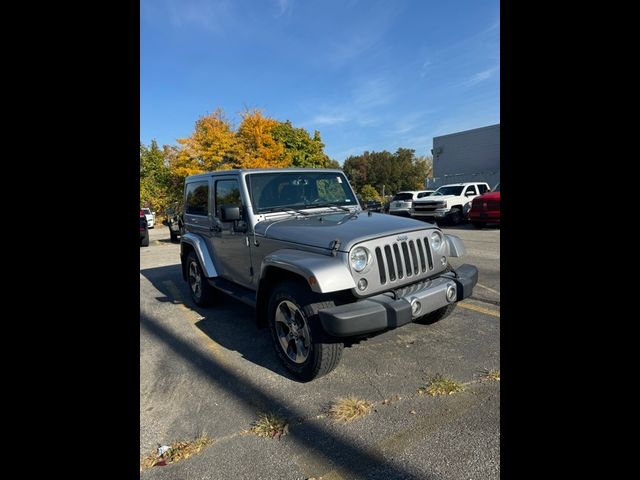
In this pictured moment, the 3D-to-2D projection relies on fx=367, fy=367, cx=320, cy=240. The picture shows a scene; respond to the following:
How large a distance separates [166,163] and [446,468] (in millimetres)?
30039

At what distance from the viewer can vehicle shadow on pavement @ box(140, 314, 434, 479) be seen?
2.06m

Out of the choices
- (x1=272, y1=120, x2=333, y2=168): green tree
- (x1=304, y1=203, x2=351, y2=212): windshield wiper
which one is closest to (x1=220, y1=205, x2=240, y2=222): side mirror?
(x1=304, y1=203, x2=351, y2=212): windshield wiper

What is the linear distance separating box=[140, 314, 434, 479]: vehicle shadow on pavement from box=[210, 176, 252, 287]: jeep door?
0.97 meters

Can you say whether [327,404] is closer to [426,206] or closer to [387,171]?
[426,206]

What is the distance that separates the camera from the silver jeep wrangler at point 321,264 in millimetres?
2701

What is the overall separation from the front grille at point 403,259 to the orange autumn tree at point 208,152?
722 inches

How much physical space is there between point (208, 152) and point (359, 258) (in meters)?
18.8

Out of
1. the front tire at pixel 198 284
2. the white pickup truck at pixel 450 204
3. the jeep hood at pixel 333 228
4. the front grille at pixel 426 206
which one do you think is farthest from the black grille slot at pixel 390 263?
the front grille at pixel 426 206

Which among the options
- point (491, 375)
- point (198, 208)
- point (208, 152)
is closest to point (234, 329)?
point (198, 208)

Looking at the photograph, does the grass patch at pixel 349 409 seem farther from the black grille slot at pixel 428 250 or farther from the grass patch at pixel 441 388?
the black grille slot at pixel 428 250

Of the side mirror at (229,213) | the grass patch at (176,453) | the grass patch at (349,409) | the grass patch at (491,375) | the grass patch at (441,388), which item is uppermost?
the side mirror at (229,213)
